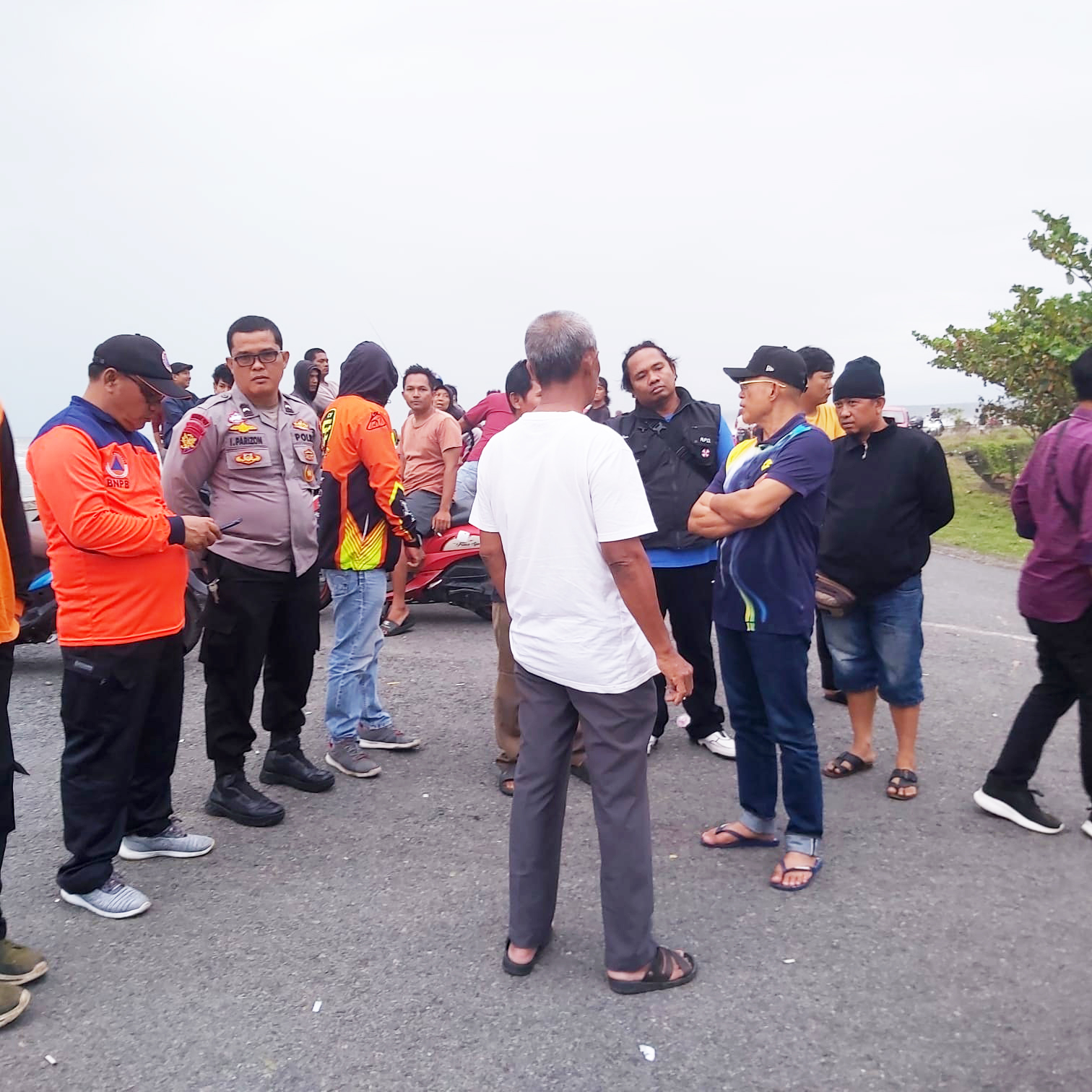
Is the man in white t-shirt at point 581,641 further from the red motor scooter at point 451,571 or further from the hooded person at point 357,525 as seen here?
the red motor scooter at point 451,571

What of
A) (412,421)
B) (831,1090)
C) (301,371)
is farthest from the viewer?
(301,371)

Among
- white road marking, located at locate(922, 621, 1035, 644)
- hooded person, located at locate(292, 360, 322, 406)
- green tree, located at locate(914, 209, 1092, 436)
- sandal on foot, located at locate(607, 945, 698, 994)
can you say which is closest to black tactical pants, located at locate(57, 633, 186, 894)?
sandal on foot, located at locate(607, 945, 698, 994)

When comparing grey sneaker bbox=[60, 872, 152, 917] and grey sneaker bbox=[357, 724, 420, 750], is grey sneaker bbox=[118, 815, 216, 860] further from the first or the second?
grey sneaker bbox=[357, 724, 420, 750]

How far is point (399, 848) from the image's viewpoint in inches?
151

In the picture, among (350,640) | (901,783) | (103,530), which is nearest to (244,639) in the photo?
(350,640)

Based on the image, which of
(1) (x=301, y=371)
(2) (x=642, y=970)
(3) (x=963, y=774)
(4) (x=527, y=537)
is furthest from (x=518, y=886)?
(1) (x=301, y=371)

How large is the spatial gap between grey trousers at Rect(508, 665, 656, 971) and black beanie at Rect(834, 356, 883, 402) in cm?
195

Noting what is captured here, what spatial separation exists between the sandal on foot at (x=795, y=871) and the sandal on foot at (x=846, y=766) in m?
1.04

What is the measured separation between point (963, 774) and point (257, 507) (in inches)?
138

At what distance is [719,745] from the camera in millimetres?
4871

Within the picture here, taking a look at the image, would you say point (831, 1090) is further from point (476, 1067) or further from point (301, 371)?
point (301, 371)

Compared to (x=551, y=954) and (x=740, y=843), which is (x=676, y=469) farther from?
(x=551, y=954)

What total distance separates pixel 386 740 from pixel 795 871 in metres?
2.32

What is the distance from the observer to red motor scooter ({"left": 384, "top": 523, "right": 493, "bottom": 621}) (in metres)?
7.64
